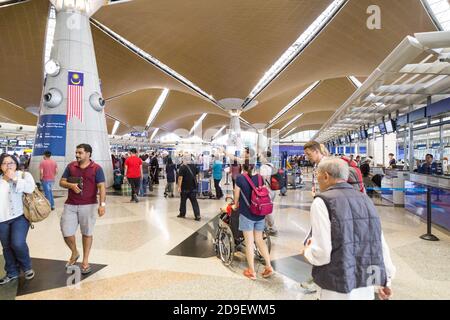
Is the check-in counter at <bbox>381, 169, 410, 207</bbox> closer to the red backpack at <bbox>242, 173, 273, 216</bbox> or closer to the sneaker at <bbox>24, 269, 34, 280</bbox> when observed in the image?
the red backpack at <bbox>242, 173, 273, 216</bbox>

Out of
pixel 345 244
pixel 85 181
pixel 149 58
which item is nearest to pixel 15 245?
pixel 85 181

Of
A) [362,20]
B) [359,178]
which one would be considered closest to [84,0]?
[359,178]

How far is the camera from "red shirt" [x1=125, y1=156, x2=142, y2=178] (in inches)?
367

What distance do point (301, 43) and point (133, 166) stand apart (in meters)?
17.2

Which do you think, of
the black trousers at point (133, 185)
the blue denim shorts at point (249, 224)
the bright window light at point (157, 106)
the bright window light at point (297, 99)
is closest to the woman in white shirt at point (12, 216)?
the blue denim shorts at point (249, 224)

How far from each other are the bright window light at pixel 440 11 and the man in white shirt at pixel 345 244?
17.0 metres

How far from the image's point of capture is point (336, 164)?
175 centimetres

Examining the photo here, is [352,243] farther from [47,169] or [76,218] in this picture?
[47,169]

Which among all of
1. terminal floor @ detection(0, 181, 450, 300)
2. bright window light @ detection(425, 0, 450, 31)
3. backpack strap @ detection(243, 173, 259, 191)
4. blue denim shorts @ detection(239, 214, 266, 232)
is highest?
bright window light @ detection(425, 0, 450, 31)

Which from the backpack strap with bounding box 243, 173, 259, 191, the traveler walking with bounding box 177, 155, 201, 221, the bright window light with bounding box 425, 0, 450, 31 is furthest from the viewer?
the bright window light with bounding box 425, 0, 450, 31

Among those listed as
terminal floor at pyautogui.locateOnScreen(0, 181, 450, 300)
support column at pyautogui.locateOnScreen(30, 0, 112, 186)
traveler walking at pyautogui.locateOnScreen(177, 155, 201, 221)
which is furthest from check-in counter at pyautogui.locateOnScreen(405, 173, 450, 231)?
support column at pyautogui.locateOnScreen(30, 0, 112, 186)

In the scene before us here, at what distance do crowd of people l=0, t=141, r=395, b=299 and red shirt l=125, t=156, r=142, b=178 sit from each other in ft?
7.37

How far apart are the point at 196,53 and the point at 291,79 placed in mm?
9668

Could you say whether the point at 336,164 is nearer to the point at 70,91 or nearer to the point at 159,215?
the point at 159,215
